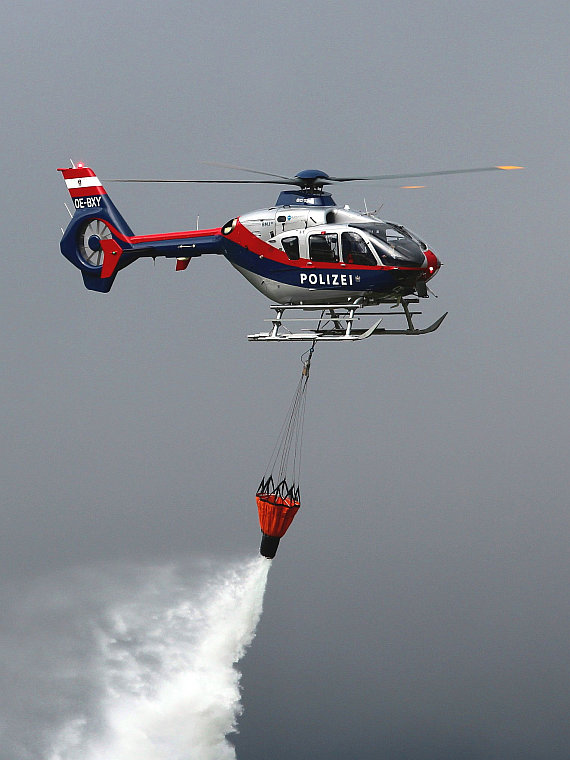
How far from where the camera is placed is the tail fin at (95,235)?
36.2 metres

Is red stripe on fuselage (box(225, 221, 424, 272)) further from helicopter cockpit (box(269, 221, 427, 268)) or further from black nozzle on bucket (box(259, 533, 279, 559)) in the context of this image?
black nozzle on bucket (box(259, 533, 279, 559))

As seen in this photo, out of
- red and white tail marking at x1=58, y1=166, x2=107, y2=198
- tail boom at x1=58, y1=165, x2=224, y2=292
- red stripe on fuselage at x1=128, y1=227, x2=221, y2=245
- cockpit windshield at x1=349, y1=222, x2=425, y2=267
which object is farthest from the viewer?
red and white tail marking at x1=58, y1=166, x2=107, y2=198

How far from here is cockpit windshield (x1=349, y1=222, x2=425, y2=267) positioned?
98.1 ft

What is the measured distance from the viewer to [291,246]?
102 feet

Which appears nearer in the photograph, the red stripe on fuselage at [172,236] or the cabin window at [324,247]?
the cabin window at [324,247]

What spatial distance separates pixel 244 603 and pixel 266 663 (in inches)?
4923

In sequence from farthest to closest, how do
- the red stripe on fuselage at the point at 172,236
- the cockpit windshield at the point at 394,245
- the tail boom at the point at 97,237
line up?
the tail boom at the point at 97,237, the red stripe on fuselage at the point at 172,236, the cockpit windshield at the point at 394,245

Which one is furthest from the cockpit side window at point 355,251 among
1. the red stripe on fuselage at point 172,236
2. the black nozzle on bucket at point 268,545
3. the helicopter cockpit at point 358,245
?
the black nozzle on bucket at point 268,545

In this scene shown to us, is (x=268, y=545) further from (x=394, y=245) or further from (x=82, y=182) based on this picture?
(x=82, y=182)

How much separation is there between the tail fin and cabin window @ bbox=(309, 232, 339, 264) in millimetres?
7369

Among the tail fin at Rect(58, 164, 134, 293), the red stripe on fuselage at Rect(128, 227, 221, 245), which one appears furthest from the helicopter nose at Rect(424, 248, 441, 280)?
the tail fin at Rect(58, 164, 134, 293)

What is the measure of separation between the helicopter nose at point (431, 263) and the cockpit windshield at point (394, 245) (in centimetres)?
21

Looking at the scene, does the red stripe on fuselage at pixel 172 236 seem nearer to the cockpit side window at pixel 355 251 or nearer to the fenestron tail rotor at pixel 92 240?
the fenestron tail rotor at pixel 92 240

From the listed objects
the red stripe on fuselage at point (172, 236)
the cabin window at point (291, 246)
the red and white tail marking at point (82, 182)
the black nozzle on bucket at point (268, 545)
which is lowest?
the black nozzle on bucket at point (268, 545)
